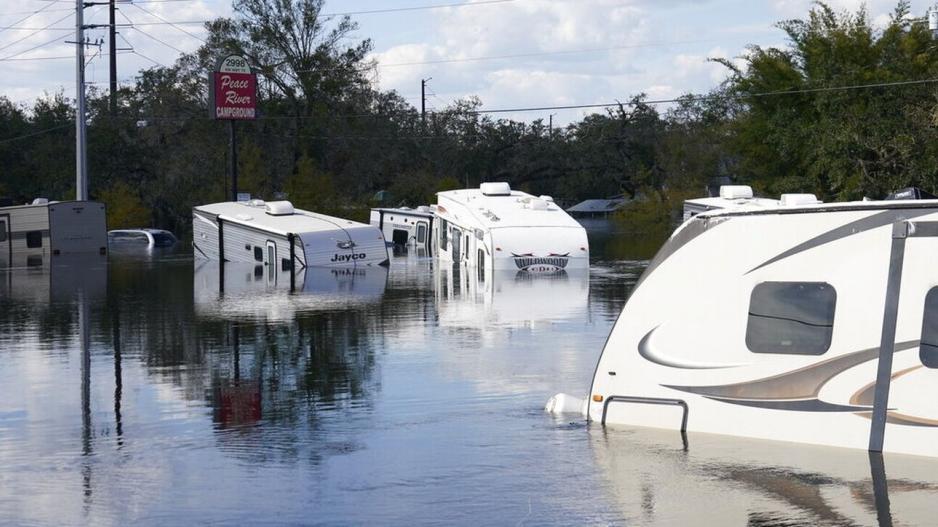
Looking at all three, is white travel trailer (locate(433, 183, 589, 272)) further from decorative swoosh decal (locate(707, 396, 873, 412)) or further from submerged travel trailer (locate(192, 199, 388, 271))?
decorative swoosh decal (locate(707, 396, 873, 412))

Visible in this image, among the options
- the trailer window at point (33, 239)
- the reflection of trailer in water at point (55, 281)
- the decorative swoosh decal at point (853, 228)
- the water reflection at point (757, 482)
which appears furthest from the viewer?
the trailer window at point (33, 239)

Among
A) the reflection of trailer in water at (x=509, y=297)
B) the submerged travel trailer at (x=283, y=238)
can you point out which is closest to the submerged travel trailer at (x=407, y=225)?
the submerged travel trailer at (x=283, y=238)

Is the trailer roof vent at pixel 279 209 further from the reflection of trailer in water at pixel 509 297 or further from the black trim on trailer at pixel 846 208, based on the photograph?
the black trim on trailer at pixel 846 208

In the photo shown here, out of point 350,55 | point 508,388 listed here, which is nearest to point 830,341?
point 508,388

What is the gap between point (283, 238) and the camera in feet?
141

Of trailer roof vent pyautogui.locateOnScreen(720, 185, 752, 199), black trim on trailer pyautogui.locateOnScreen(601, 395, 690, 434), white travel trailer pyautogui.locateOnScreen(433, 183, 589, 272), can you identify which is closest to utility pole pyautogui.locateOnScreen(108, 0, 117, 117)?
white travel trailer pyautogui.locateOnScreen(433, 183, 589, 272)

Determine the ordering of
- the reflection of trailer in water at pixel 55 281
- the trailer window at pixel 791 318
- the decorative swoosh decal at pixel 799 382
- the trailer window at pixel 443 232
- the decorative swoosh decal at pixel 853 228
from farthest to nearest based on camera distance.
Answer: the trailer window at pixel 443 232 → the reflection of trailer in water at pixel 55 281 → the trailer window at pixel 791 318 → the decorative swoosh decal at pixel 799 382 → the decorative swoosh decal at pixel 853 228

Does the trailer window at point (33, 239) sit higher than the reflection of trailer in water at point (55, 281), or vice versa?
the trailer window at point (33, 239)

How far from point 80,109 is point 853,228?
51275 mm

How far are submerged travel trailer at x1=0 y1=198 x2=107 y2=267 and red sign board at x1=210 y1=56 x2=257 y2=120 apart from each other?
8.03 metres

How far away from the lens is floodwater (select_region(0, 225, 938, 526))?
9102 mm

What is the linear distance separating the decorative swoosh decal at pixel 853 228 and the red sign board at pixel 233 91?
173ft

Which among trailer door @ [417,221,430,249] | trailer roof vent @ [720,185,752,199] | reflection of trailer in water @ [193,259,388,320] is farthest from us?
trailer door @ [417,221,430,249]

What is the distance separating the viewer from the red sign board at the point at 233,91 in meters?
61.5
